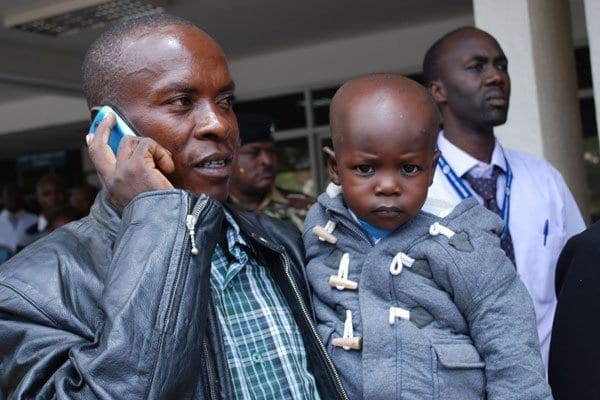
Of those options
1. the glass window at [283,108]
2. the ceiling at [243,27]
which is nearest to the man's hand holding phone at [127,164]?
the ceiling at [243,27]

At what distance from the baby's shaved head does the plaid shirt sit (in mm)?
453

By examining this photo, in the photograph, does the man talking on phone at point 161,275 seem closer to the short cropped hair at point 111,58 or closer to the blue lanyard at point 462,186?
the short cropped hair at point 111,58

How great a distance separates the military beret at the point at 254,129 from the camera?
5070 millimetres

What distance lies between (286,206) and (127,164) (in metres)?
3.50

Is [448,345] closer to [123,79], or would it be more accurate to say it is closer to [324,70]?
[123,79]

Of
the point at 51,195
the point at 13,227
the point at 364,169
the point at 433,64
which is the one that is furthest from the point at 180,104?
the point at 13,227

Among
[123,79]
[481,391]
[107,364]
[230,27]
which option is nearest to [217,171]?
[123,79]

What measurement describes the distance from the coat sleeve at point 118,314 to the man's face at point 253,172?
11.0 feet

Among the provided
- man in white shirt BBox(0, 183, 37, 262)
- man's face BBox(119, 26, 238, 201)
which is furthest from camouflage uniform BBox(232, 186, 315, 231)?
man in white shirt BBox(0, 183, 37, 262)

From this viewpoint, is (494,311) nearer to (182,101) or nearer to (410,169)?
(410,169)

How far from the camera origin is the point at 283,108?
401 inches

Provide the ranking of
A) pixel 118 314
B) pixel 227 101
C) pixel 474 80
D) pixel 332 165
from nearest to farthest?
pixel 118 314 → pixel 227 101 → pixel 332 165 → pixel 474 80

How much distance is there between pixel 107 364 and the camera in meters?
1.40

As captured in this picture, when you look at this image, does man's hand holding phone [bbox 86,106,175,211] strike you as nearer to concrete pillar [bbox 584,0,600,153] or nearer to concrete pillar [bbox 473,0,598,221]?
concrete pillar [bbox 584,0,600,153]
